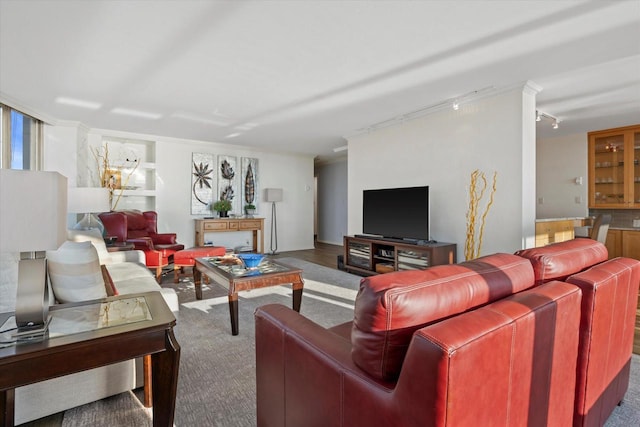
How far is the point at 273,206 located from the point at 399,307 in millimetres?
6774

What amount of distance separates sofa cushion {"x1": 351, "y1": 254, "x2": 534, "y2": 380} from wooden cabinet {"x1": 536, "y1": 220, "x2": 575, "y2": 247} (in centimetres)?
334

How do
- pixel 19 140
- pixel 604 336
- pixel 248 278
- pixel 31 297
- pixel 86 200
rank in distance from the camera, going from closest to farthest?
1. pixel 31 297
2. pixel 604 336
3. pixel 248 278
4. pixel 86 200
5. pixel 19 140

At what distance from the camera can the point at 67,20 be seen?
89.7 inches

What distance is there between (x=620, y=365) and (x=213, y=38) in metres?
3.31

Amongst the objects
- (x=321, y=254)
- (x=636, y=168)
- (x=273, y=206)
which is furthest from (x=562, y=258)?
(x=273, y=206)

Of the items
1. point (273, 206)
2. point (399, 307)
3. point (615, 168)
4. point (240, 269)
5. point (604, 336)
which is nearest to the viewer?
point (399, 307)

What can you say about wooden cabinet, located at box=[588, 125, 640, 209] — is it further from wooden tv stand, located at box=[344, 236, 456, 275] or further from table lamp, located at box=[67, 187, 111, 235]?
table lamp, located at box=[67, 187, 111, 235]

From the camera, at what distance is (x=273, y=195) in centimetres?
712

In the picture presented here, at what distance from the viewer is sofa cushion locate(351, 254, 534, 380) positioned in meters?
0.88

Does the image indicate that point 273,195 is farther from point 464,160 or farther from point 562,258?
point 562,258

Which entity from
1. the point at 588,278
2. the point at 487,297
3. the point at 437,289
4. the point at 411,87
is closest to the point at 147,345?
the point at 437,289

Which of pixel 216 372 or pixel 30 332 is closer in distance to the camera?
pixel 30 332

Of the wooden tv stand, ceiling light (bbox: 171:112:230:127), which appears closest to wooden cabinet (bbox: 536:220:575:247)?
the wooden tv stand

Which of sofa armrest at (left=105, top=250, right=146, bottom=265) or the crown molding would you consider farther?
the crown molding
